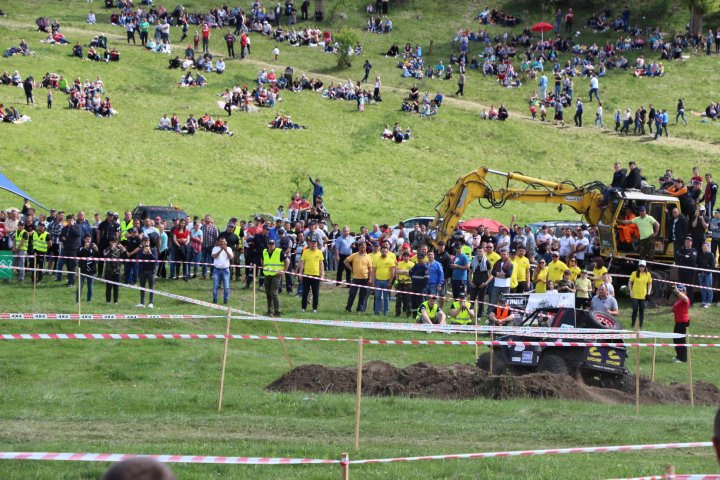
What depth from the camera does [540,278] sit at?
26312mm

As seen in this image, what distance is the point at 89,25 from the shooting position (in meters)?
67.3

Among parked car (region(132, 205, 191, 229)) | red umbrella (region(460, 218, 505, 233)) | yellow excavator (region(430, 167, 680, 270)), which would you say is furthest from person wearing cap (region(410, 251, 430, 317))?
parked car (region(132, 205, 191, 229))

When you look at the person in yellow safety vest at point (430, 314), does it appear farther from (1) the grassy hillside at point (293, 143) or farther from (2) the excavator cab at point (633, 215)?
(1) the grassy hillside at point (293, 143)

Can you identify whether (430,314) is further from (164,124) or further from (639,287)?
(164,124)

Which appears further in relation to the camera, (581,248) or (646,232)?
(581,248)

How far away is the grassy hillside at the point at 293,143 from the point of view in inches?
1831

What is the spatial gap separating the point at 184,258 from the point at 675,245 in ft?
44.0

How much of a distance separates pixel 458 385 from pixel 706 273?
44.8 feet

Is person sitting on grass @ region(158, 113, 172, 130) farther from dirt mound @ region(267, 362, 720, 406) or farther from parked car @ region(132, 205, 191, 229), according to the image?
dirt mound @ region(267, 362, 720, 406)

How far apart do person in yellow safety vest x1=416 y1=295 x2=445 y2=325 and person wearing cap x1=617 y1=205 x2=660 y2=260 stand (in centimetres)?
794

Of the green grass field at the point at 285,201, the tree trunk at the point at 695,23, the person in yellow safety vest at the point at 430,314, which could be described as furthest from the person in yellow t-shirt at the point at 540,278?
the tree trunk at the point at 695,23

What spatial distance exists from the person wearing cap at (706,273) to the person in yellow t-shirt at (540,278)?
15.0 ft

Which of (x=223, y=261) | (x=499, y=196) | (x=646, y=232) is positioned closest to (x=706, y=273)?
(x=646, y=232)

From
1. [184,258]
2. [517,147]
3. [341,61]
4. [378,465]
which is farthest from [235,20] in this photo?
[378,465]
